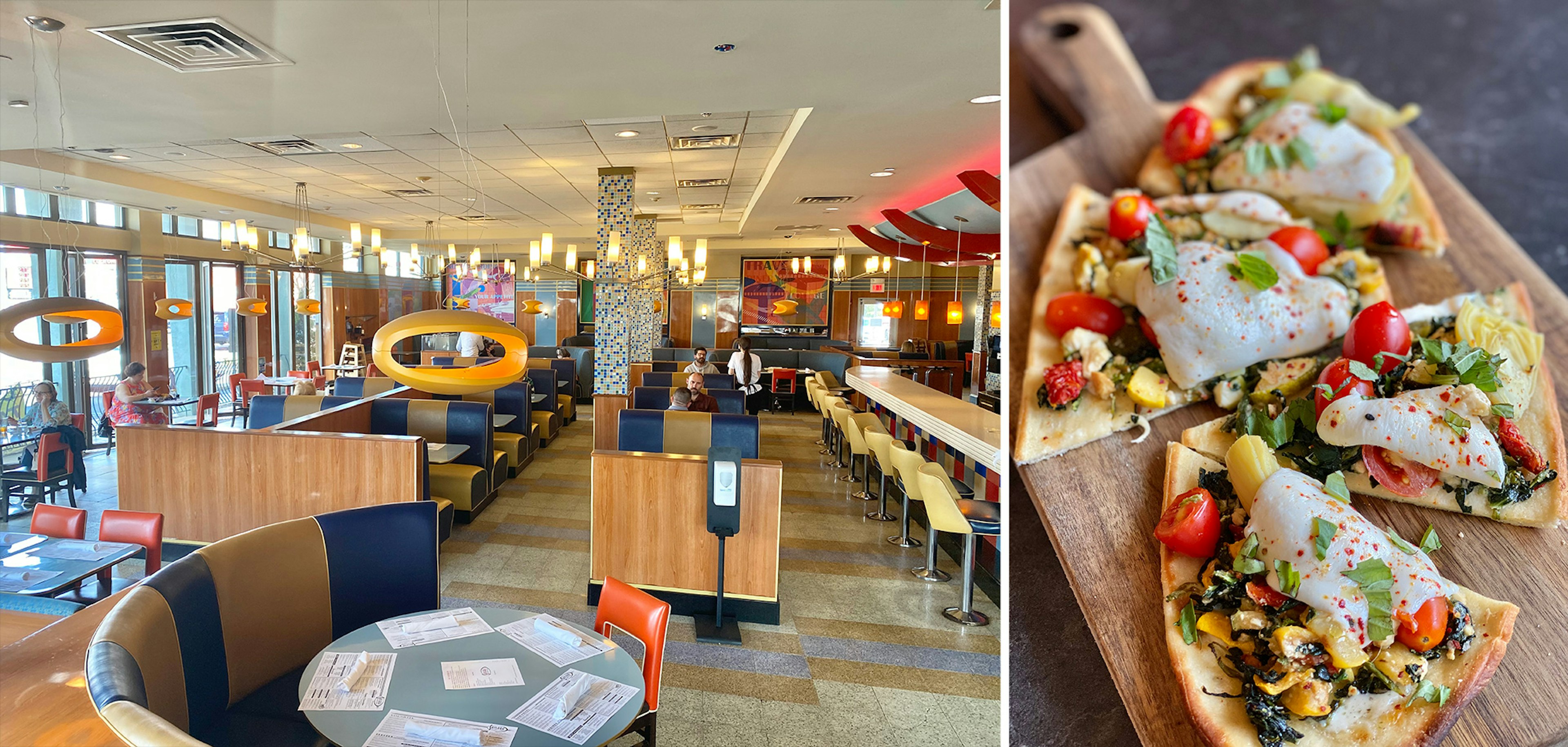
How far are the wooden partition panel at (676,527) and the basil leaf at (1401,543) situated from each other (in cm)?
306

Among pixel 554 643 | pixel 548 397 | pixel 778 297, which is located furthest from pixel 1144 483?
pixel 778 297

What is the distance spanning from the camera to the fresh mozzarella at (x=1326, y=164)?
42 cm

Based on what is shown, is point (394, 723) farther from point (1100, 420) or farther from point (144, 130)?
point (144, 130)

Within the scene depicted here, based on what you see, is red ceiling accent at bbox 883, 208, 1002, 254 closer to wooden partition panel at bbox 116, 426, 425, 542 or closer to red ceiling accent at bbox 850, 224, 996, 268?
red ceiling accent at bbox 850, 224, 996, 268

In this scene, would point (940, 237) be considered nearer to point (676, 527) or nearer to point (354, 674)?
point (676, 527)

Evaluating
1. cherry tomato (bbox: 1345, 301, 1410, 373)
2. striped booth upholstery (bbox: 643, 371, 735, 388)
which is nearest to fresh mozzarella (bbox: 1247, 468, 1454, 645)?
cherry tomato (bbox: 1345, 301, 1410, 373)

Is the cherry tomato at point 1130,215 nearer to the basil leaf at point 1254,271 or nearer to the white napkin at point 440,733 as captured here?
the basil leaf at point 1254,271

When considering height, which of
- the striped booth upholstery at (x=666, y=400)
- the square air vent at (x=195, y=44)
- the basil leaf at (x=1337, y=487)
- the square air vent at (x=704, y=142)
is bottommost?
the striped booth upholstery at (x=666, y=400)

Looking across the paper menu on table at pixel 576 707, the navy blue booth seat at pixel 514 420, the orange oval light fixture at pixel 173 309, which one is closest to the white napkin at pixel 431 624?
the paper menu on table at pixel 576 707

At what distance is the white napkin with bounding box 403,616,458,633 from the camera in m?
2.15

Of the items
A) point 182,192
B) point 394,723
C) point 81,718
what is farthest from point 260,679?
point 182,192

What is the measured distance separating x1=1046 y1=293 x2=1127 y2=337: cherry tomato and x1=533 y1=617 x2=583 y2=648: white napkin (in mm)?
1996

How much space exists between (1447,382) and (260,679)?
3150mm

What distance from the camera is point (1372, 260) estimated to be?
47 centimetres
